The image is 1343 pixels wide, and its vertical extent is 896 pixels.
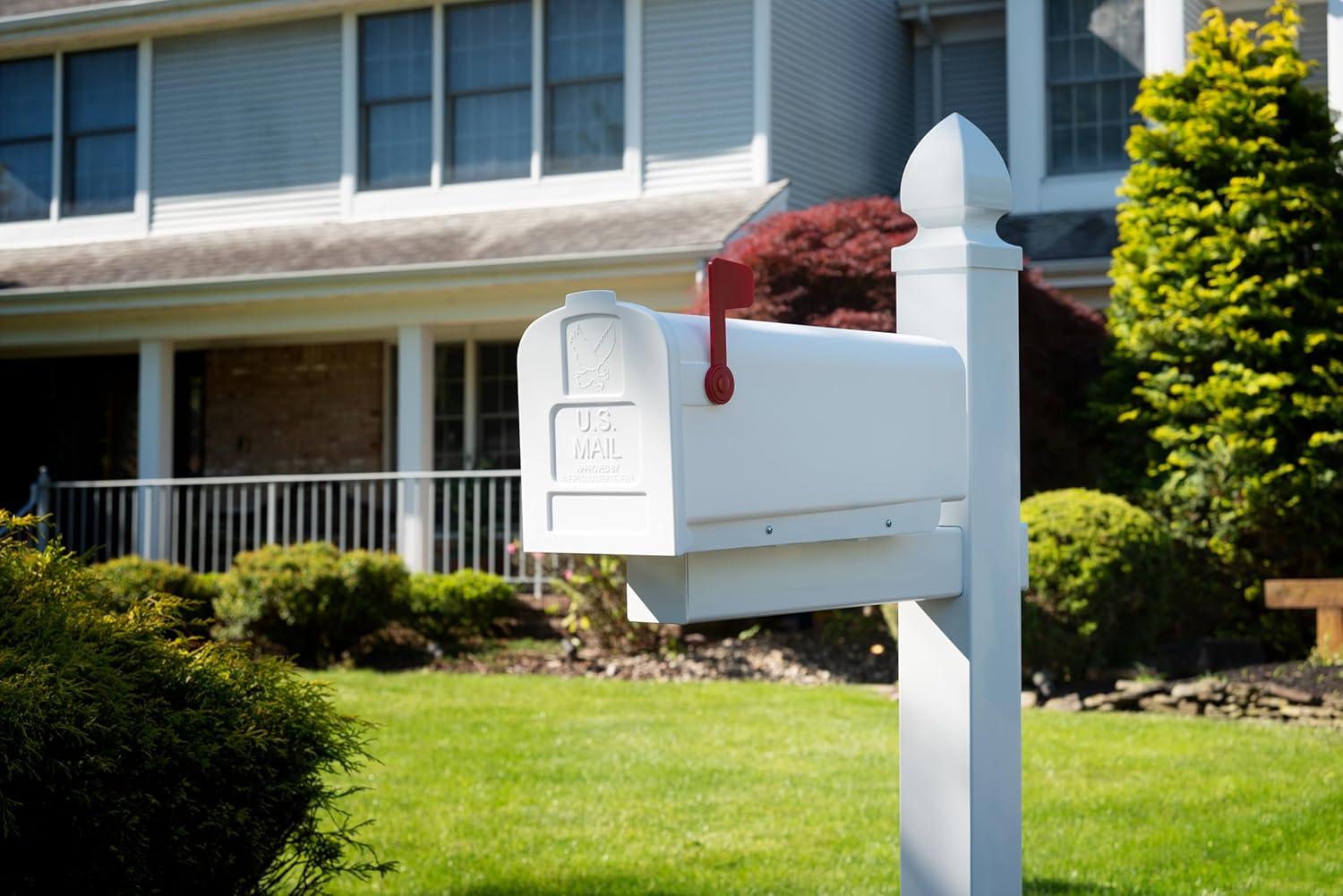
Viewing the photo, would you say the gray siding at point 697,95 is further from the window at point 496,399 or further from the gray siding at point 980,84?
the window at point 496,399

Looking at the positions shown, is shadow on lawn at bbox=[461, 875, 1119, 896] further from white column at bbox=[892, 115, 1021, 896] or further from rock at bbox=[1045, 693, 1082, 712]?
rock at bbox=[1045, 693, 1082, 712]

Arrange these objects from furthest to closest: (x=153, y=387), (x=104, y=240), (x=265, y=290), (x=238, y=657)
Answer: (x=104, y=240)
(x=153, y=387)
(x=265, y=290)
(x=238, y=657)

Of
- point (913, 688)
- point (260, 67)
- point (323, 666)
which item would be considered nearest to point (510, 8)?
point (260, 67)

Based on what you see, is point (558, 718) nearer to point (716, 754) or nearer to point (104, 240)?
point (716, 754)

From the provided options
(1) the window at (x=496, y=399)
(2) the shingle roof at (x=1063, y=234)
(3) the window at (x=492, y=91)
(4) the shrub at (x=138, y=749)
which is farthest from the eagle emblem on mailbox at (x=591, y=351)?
(1) the window at (x=496, y=399)

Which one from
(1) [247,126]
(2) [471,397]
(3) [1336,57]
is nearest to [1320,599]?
(3) [1336,57]

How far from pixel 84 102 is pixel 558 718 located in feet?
36.9

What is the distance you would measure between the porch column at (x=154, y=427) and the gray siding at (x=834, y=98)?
637cm

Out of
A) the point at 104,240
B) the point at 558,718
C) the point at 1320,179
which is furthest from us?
the point at 104,240

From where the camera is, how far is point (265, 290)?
44.8 ft

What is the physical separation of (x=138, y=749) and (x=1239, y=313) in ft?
29.3

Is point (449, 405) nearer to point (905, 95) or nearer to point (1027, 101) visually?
point (905, 95)

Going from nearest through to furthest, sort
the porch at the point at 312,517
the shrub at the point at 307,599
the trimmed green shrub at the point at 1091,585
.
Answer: the trimmed green shrub at the point at 1091,585
the shrub at the point at 307,599
the porch at the point at 312,517

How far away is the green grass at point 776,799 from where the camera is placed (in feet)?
15.9
